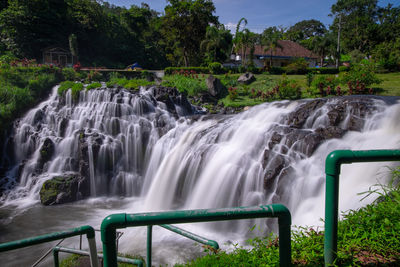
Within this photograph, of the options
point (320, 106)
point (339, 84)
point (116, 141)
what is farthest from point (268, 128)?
point (339, 84)

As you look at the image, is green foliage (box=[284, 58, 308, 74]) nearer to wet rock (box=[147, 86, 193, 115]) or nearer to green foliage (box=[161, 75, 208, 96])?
green foliage (box=[161, 75, 208, 96])

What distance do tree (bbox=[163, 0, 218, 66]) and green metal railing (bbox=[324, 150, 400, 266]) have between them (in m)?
37.3

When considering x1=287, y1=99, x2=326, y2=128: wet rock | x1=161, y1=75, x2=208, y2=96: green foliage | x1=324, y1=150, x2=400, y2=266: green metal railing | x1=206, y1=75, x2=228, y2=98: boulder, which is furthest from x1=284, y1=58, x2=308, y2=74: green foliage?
x1=324, y1=150, x2=400, y2=266: green metal railing

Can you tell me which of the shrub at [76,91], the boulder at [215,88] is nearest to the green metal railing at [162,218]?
the shrub at [76,91]

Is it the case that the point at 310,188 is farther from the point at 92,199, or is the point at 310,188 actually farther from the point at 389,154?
the point at 92,199

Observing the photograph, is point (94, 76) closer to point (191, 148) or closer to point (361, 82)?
point (191, 148)

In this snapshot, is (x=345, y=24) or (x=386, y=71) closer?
(x=386, y=71)

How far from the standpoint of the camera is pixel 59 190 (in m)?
11.5

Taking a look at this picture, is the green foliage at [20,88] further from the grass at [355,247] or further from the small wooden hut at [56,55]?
the grass at [355,247]

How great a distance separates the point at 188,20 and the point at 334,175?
38.3 metres

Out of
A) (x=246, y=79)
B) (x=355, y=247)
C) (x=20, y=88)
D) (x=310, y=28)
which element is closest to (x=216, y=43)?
(x=246, y=79)

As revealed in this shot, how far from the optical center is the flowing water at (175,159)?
7309mm

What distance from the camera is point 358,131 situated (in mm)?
8312

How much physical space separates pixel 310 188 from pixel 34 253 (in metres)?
7.49
